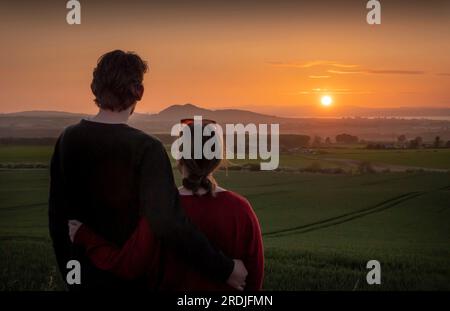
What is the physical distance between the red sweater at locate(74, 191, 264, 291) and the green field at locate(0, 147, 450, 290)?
255 cm

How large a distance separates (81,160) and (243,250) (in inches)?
34.9

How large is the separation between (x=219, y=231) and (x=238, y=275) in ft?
0.74

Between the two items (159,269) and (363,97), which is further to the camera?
(363,97)

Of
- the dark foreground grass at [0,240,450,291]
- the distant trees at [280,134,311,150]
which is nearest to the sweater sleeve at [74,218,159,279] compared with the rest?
the dark foreground grass at [0,240,450,291]

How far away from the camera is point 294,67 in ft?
31.6

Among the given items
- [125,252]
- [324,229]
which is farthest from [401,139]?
[125,252]

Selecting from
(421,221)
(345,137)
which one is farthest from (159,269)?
(345,137)

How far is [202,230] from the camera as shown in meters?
2.67

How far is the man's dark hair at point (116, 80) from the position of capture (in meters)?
2.51

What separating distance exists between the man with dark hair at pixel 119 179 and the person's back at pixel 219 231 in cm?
11

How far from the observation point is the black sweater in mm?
2402

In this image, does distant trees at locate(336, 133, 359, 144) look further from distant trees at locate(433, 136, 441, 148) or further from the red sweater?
the red sweater
